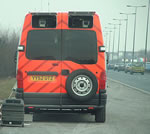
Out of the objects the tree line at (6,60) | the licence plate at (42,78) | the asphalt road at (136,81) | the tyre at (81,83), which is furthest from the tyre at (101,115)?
the tree line at (6,60)

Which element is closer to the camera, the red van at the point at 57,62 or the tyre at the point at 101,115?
the red van at the point at 57,62

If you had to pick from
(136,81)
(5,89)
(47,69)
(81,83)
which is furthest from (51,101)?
(136,81)

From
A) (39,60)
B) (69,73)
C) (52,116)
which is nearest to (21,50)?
(39,60)

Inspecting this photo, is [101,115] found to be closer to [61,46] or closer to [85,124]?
[85,124]

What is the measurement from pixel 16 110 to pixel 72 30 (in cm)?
227

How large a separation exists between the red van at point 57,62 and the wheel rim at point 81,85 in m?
0.03

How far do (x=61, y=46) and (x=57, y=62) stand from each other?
14.8 inches

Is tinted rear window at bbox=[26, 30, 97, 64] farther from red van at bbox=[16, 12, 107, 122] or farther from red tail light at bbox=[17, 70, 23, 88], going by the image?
red tail light at bbox=[17, 70, 23, 88]

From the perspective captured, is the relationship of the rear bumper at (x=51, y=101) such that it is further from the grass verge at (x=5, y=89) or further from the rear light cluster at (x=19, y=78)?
the grass verge at (x=5, y=89)

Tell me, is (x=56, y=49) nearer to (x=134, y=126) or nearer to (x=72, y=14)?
(x=72, y=14)

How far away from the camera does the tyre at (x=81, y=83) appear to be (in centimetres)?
1033

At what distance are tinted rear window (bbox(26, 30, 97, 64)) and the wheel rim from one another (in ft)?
1.32

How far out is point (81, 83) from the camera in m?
10.3

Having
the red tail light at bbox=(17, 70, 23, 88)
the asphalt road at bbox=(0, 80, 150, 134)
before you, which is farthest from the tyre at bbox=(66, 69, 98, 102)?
the red tail light at bbox=(17, 70, 23, 88)
